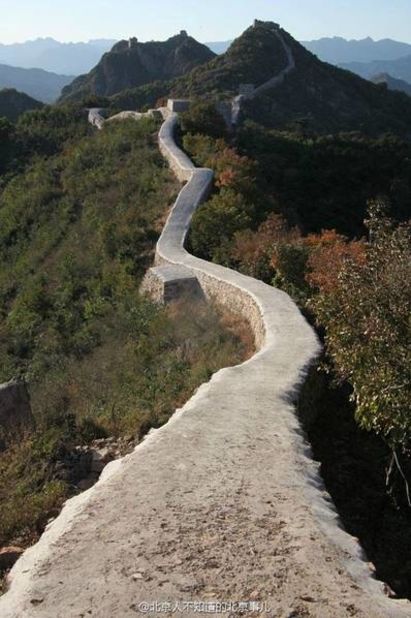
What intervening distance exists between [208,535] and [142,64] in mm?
97007

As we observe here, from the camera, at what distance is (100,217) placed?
22.5 metres

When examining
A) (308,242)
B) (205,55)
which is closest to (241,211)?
(308,242)

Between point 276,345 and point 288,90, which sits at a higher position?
point 288,90

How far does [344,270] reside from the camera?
24.7 feet

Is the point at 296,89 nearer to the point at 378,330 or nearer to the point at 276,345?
the point at 276,345

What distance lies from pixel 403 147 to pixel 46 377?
30281 mm

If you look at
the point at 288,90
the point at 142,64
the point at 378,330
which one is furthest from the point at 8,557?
the point at 142,64

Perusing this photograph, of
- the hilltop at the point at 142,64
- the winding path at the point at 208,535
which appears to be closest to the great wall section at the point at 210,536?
the winding path at the point at 208,535

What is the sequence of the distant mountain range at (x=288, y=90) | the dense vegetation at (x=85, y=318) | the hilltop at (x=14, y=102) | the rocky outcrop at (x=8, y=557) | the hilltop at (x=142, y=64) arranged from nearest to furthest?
the rocky outcrop at (x=8, y=557)
the dense vegetation at (x=85, y=318)
the distant mountain range at (x=288, y=90)
the hilltop at (x=14, y=102)
the hilltop at (x=142, y=64)

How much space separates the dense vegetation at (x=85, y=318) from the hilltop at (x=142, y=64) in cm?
6261

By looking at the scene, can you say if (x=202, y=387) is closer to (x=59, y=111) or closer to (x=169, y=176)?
(x=169, y=176)

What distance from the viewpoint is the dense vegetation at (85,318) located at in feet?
27.5

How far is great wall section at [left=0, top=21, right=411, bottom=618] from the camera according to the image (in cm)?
467

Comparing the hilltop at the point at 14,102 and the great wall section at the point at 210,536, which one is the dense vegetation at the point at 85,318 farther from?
the hilltop at the point at 14,102
